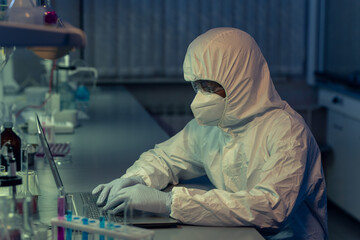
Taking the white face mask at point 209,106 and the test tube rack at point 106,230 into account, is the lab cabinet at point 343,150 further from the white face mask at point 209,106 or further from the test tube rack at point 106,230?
the test tube rack at point 106,230

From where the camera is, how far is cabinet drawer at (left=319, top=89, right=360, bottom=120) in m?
3.56

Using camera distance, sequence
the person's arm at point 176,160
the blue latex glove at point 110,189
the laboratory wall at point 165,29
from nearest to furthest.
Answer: the blue latex glove at point 110,189
the person's arm at point 176,160
the laboratory wall at point 165,29

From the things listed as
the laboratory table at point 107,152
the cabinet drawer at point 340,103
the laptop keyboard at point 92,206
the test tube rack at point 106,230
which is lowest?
the cabinet drawer at point 340,103

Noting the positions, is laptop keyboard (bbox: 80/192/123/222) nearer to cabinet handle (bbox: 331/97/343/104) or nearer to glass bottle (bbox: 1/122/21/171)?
glass bottle (bbox: 1/122/21/171)

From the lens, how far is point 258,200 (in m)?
1.47

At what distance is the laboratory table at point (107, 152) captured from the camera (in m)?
1.45

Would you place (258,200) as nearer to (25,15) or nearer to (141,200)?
(141,200)

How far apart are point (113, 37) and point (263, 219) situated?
278 centimetres

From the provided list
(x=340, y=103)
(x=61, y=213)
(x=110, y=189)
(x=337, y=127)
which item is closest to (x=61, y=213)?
(x=61, y=213)

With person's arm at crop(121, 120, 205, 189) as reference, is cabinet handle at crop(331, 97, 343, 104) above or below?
below

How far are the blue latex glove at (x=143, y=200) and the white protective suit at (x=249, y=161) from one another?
3cm

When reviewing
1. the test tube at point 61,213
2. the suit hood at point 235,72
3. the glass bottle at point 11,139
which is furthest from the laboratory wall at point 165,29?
the test tube at point 61,213

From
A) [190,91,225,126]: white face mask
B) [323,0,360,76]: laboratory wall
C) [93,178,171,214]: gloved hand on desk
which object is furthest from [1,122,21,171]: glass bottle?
[323,0,360,76]: laboratory wall

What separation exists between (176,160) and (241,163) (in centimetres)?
28
